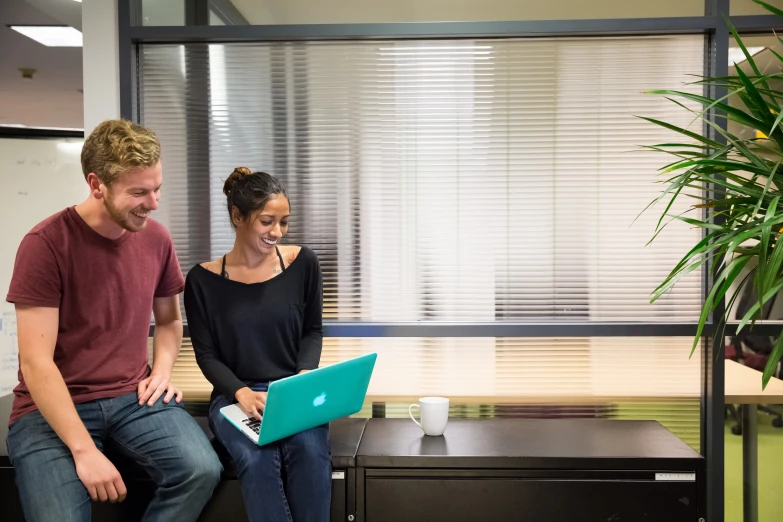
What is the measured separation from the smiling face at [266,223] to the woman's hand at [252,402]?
17.8 inches

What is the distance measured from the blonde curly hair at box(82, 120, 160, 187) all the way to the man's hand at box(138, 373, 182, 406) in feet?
2.03

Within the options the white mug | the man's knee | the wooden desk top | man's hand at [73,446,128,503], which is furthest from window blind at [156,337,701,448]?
man's hand at [73,446,128,503]

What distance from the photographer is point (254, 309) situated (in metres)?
2.07

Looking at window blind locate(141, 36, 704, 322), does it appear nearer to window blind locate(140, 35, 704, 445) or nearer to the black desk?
window blind locate(140, 35, 704, 445)

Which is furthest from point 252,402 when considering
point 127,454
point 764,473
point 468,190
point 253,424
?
point 764,473

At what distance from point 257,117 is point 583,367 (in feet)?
5.05

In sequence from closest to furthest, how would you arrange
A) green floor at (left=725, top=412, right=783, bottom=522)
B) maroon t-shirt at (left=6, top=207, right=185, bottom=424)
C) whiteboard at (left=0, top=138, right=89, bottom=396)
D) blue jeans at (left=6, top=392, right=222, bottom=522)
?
1. blue jeans at (left=6, top=392, right=222, bottom=522)
2. maroon t-shirt at (left=6, top=207, right=185, bottom=424)
3. green floor at (left=725, top=412, right=783, bottom=522)
4. whiteboard at (left=0, top=138, right=89, bottom=396)

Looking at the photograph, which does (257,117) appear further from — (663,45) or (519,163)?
(663,45)

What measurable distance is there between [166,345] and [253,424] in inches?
17.2

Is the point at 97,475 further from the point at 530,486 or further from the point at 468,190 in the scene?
the point at 468,190

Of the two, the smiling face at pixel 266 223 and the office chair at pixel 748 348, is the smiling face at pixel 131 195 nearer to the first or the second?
the smiling face at pixel 266 223

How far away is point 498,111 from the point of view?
2434mm

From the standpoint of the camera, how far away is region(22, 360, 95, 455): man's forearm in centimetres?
170

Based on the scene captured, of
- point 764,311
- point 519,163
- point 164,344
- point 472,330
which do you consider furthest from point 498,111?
point 164,344
